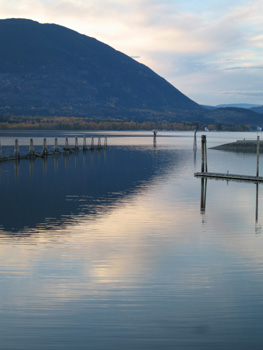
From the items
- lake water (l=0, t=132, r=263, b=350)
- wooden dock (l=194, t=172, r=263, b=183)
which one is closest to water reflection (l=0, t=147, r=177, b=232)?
lake water (l=0, t=132, r=263, b=350)

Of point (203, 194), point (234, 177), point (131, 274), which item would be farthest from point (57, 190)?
point (131, 274)

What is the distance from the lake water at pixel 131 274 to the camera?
14.1m

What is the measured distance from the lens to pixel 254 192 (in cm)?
4562

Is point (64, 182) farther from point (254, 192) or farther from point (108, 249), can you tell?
point (108, 249)

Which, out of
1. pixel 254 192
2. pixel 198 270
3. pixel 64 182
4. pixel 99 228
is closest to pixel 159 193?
pixel 254 192

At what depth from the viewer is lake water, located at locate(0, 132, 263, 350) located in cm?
1413

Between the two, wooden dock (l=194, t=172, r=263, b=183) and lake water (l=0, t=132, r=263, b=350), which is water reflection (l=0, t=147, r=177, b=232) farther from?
wooden dock (l=194, t=172, r=263, b=183)

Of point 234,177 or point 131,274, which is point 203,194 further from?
point 131,274

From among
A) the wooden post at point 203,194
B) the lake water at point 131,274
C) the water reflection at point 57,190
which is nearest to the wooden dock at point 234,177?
the wooden post at point 203,194

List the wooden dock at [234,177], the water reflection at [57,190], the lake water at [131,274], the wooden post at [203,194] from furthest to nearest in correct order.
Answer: the wooden dock at [234,177] < the wooden post at [203,194] < the water reflection at [57,190] < the lake water at [131,274]

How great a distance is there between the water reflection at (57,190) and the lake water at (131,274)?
0.75ft

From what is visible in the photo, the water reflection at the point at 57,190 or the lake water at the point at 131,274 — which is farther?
the water reflection at the point at 57,190

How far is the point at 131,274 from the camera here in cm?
1936

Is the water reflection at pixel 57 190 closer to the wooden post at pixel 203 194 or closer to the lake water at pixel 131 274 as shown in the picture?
the lake water at pixel 131 274
